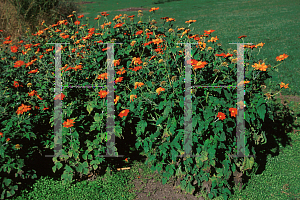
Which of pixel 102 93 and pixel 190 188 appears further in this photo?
pixel 190 188

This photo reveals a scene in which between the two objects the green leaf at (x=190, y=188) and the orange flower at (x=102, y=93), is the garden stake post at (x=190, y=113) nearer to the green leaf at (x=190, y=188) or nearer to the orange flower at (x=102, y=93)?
the green leaf at (x=190, y=188)

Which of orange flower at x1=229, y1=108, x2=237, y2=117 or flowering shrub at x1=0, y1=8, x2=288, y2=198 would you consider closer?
orange flower at x1=229, y1=108, x2=237, y2=117

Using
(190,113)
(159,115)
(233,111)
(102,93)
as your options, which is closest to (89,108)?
(102,93)

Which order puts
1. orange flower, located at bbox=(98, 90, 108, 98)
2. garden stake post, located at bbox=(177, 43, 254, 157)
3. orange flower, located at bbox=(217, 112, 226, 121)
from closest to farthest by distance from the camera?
orange flower, located at bbox=(217, 112, 226, 121)
garden stake post, located at bbox=(177, 43, 254, 157)
orange flower, located at bbox=(98, 90, 108, 98)

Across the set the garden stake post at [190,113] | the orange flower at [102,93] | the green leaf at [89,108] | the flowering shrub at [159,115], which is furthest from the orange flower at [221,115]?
the green leaf at [89,108]

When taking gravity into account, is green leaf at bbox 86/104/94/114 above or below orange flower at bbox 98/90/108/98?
below

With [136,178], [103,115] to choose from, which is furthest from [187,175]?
[103,115]

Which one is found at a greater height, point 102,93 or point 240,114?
point 102,93

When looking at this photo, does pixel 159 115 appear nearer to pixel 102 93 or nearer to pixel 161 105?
→ pixel 161 105

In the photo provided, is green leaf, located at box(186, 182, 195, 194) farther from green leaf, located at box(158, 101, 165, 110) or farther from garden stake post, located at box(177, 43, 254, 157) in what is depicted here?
green leaf, located at box(158, 101, 165, 110)

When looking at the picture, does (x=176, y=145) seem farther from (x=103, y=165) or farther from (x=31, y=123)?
(x=31, y=123)

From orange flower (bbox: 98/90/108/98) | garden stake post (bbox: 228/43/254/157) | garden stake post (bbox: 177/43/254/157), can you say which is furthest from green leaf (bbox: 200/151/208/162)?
orange flower (bbox: 98/90/108/98)

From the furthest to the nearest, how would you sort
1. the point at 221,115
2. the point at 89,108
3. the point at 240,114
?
the point at 89,108 → the point at 240,114 → the point at 221,115

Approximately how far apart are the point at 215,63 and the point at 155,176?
4.21 feet
